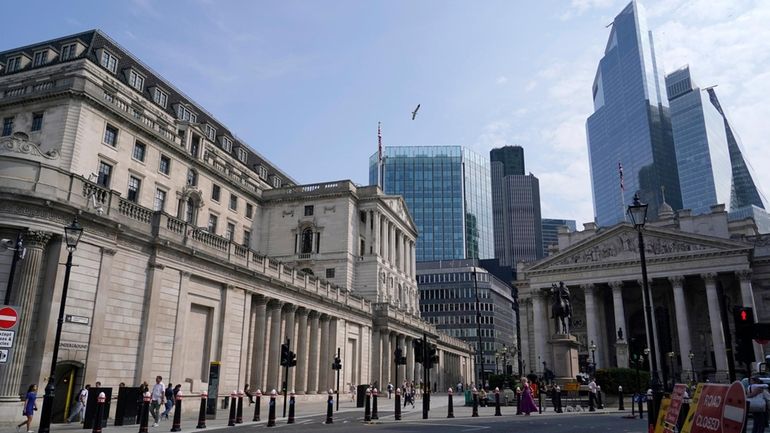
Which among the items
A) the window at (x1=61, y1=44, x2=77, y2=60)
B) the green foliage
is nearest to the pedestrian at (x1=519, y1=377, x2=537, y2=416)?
the green foliage

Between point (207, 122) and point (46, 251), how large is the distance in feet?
138

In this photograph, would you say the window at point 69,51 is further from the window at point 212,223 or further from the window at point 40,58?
the window at point 212,223

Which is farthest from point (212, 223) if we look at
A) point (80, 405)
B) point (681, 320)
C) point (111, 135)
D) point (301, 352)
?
point (681, 320)

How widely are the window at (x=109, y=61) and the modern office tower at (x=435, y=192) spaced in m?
113

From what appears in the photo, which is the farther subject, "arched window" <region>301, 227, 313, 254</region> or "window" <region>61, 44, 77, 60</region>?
"arched window" <region>301, 227, 313, 254</region>

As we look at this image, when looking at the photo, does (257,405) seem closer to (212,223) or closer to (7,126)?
(7,126)

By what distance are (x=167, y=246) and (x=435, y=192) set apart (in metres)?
138

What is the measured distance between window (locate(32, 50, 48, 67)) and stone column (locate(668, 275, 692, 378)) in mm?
67324

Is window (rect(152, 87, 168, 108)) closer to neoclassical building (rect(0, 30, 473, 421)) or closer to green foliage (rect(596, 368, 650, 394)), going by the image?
neoclassical building (rect(0, 30, 473, 421))

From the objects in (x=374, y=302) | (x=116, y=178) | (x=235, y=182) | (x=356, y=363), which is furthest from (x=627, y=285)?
(x=116, y=178)

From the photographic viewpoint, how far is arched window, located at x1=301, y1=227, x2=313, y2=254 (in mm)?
62500

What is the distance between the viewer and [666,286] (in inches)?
2717

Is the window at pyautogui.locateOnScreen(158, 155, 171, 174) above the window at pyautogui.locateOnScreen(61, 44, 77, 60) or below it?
below

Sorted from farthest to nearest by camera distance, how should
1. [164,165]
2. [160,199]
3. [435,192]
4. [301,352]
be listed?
[435,192]
[164,165]
[160,199]
[301,352]
